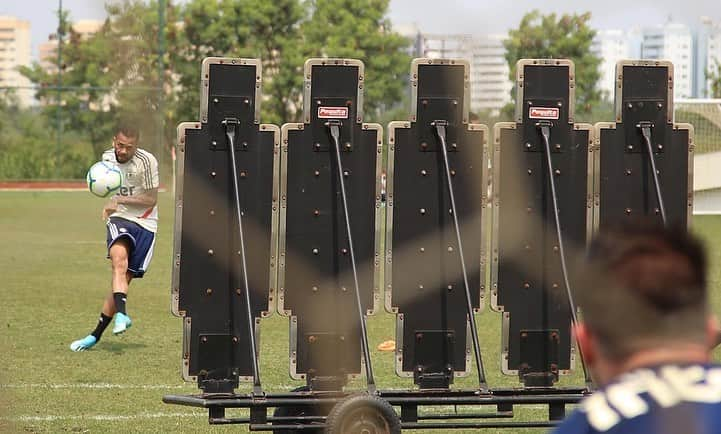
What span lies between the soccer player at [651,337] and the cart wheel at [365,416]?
176 inches

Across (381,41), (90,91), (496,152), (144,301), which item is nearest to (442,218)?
(496,152)

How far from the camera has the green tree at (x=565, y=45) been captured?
36.2m

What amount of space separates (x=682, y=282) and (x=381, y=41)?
47.6m

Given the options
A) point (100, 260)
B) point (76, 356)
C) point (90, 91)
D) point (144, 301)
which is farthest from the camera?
point (90, 91)

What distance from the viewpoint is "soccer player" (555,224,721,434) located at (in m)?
2.11

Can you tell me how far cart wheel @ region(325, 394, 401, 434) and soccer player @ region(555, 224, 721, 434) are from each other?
4467mm

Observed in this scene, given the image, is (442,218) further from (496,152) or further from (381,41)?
(381,41)

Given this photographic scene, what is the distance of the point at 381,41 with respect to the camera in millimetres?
49375

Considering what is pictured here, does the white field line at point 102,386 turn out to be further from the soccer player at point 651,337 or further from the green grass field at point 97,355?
the soccer player at point 651,337

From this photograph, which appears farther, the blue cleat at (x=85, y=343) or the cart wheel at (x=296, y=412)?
the blue cleat at (x=85, y=343)

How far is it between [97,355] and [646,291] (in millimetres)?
8837

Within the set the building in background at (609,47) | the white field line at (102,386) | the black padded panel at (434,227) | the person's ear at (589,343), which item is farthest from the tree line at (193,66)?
the person's ear at (589,343)

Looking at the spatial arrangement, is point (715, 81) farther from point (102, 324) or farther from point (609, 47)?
point (609, 47)

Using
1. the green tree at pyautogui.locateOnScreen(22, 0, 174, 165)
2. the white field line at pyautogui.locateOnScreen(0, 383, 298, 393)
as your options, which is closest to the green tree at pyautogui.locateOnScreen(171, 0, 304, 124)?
the green tree at pyautogui.locateOnScreen(22, 0, 174, 165)
